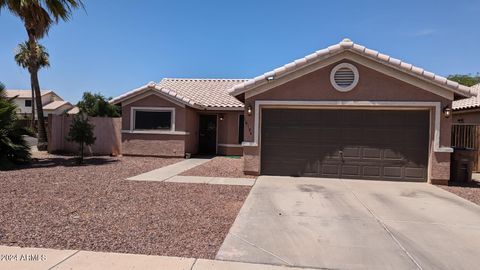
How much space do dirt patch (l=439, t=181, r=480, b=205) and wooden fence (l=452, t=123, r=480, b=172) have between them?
291 centimetres

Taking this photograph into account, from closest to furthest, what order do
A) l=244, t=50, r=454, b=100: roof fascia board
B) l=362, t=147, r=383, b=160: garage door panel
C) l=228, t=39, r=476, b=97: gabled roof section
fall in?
l=228, t=39, r=476, b=97: gabled roof section < l=244, t=50, r=454, b=100: roof fascia board < l=362, t=147, r=383, b=160: garage door panel

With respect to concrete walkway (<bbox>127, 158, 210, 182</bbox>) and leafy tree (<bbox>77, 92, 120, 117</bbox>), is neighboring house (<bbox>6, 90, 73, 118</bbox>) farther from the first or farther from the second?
concrete walkway (<bbox>127, 158, 210, 182</bbox>)

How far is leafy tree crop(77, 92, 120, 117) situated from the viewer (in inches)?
1531

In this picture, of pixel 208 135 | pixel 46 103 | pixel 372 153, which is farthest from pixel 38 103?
pixel 46 103

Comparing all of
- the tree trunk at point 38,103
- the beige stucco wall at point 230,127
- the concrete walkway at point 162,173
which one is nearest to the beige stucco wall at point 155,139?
the beige stucco wall at point 230,127

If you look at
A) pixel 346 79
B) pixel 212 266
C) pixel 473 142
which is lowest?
pixel 212 266

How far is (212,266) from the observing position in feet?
13.4

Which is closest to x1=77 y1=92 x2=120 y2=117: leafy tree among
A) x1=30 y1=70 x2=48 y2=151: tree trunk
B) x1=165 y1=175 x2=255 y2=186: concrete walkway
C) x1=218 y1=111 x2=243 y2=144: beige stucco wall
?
x1=30 y1=70 x2=48 y2=151: tree trunk

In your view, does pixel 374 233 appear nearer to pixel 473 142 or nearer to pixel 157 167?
pixel 157 167

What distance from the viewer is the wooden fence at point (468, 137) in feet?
42.8

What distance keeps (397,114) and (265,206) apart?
624 cm

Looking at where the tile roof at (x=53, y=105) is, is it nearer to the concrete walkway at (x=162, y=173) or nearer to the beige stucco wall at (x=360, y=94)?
the concrete walkway at (x=162, y=173)

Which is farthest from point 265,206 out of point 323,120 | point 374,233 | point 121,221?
point 323,120

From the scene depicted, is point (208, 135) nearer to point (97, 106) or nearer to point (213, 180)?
point (213, 180)
